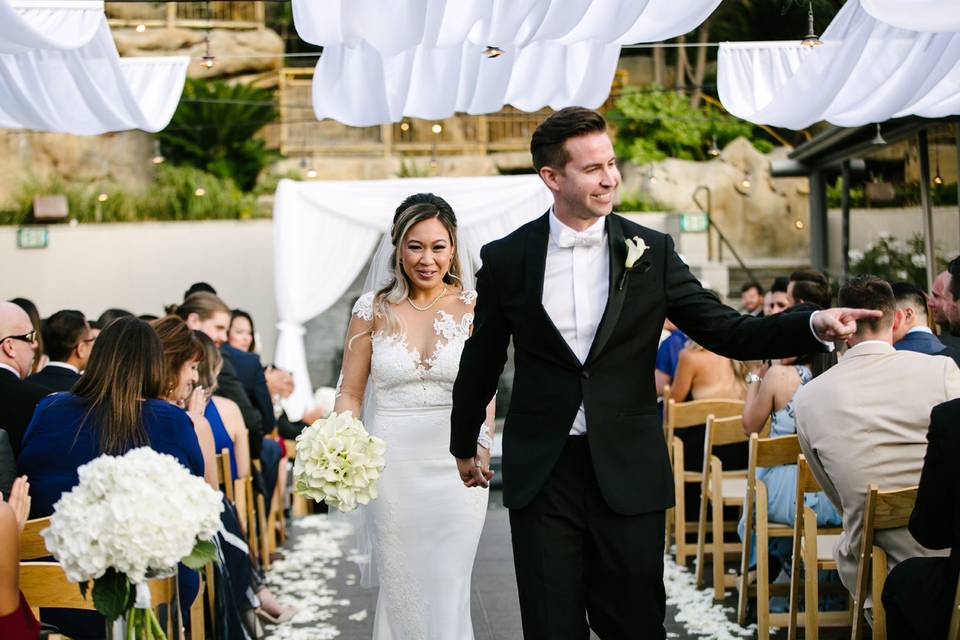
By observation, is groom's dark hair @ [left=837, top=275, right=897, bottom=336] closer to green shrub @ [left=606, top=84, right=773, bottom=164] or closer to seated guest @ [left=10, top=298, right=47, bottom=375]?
seated guest @ [left=10, top=298, right=47, bottom=375]

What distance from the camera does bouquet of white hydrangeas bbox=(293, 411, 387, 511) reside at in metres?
4.01

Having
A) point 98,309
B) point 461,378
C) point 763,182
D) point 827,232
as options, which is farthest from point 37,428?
point 763,182

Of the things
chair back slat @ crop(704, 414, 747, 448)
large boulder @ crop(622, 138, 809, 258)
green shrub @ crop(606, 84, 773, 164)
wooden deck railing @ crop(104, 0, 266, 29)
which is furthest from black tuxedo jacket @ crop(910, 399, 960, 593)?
wooden deck railing @ crop(104, 0, 266, 29)

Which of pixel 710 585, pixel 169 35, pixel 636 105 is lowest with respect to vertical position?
pixel 710 585

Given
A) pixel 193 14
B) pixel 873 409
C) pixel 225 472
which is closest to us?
pixel 873 409

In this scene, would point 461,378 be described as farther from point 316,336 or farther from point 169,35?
point 169,35

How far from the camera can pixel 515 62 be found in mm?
7156

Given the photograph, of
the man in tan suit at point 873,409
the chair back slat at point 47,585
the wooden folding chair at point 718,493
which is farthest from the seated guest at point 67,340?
the man in tan suit at point 873,409

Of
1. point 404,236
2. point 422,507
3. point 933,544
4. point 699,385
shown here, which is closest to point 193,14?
point 699,385

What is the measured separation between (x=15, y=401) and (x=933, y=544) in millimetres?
3790

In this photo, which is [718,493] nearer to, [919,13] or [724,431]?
[724,431]

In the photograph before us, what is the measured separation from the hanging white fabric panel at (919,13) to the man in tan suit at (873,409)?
1.30 m

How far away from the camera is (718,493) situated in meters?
6.56

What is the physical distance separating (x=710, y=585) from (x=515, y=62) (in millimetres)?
3487
